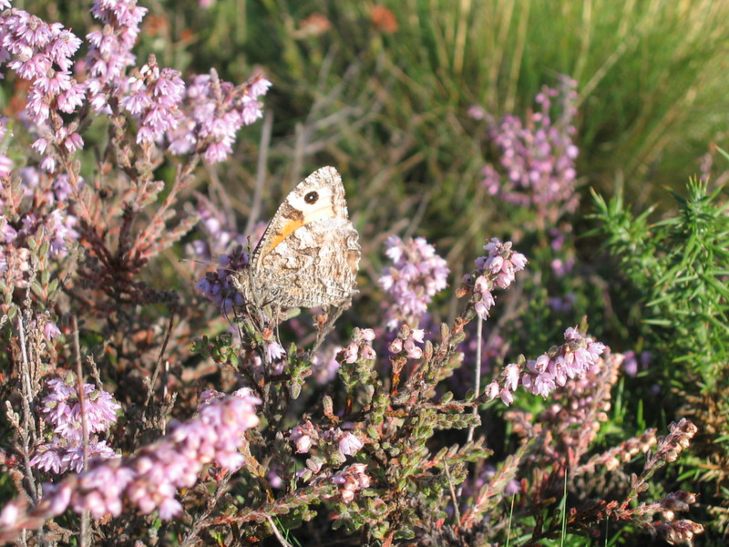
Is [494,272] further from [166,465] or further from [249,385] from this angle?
[166,465]

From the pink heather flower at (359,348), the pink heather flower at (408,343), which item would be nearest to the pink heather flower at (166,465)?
the pink heather flower at (359,348)

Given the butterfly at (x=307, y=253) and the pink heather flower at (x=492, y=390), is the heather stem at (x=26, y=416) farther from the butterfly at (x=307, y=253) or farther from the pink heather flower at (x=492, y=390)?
the pink heather flower at (x=492, y=390)

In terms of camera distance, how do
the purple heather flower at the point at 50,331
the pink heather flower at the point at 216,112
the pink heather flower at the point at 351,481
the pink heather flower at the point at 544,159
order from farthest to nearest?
1. the pink heather flower at the point at 544,159
2. the pink heather flower at the point at 216,112
3. the purple heather flower at the point at 50,331
4. the pink heather flower at the point at 351,481

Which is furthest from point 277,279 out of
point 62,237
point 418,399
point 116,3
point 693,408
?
point 693,408

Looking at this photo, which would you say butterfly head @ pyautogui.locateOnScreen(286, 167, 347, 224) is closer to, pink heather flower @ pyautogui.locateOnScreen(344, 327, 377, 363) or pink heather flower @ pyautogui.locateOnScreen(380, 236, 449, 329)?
pink heather flower @ pyautogui.locateOnScreen(380, 236, 449, 329)

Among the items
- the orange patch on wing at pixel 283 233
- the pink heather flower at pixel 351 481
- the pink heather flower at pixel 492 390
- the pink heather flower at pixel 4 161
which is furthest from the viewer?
the orange patch on wing at pixel 283 233

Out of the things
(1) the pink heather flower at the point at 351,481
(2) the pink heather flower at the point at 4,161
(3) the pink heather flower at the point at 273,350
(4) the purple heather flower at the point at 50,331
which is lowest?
(1) the pink heather flower at the point at 351,481

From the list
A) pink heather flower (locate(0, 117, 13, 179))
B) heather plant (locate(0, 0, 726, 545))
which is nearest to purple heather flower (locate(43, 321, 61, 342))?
heather plant (locate(0, 0, 726, 545))

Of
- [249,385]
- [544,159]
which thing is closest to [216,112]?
[249,385]

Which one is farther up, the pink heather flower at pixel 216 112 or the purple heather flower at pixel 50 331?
A: the pink heather flower at pixel 216 112
